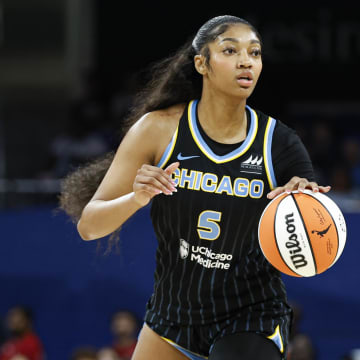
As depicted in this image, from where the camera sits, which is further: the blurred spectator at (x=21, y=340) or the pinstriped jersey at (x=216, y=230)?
the blurred spectator at (x=21, y=340)

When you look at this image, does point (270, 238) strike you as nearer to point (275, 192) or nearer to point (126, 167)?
point (275, 192)

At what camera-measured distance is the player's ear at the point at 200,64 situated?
4.41 meters

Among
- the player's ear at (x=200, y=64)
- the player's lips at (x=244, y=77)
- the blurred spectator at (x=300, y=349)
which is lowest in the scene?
the blurred spectator at (x=300, y=349)

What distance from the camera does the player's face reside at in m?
4.22

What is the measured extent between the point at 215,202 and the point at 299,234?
45cm

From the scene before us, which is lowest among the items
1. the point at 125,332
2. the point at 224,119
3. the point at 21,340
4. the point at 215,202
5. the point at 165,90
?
the point at 21,340

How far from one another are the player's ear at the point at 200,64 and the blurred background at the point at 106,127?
4.43m

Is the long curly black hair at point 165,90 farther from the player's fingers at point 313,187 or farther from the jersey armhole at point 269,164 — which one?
the player's fingers at point 313,187

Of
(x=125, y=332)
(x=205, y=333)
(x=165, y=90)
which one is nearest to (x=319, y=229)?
(x=205, y=333)

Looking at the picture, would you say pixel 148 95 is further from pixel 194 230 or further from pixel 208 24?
pixel 194 230

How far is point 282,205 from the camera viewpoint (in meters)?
4.11

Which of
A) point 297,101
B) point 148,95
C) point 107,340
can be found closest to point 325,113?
point 297,101

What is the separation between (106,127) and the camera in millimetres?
12000

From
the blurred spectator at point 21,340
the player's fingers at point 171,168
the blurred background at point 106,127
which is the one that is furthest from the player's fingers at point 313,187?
the blurred spectator at point 21,340
